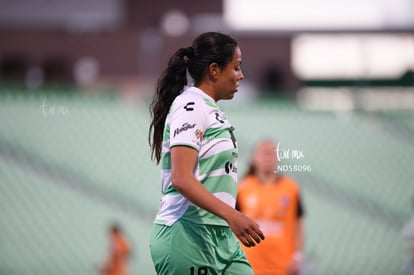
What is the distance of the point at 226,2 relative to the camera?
86.1 ft

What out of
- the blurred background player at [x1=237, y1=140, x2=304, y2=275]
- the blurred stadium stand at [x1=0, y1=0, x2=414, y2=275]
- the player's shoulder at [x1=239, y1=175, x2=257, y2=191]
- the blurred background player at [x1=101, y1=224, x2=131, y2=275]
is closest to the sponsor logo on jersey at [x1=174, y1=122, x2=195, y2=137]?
the blurred background player at [x1=237, y1=140, x2=304, y2=275]

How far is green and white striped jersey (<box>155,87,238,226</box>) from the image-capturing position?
4445 millimetres

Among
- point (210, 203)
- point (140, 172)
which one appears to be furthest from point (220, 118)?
point (140, 172)

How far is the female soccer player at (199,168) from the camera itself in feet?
14.1

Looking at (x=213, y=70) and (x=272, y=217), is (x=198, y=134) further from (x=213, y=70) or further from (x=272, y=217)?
(x=272, y=217)

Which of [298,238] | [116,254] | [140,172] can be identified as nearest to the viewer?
[298,238]

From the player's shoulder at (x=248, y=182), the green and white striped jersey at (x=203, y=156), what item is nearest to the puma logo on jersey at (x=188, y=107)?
the green and white striped jersey at (x=203, y=156)

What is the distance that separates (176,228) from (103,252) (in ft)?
21.4

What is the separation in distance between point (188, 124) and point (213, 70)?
1.31 feet

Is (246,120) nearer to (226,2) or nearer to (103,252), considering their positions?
(103,252)

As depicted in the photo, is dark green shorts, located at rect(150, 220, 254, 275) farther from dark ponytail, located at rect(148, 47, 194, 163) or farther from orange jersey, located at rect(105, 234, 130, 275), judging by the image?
orange jersey, located at rect(105, 234, 130, 275)

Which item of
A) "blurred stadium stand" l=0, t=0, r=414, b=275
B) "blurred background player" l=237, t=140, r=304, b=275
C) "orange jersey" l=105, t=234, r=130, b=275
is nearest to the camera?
"blurred background player" l=237, t=140, r=304, b=275

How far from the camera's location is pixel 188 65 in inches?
186

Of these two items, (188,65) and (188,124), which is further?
(188,65)
